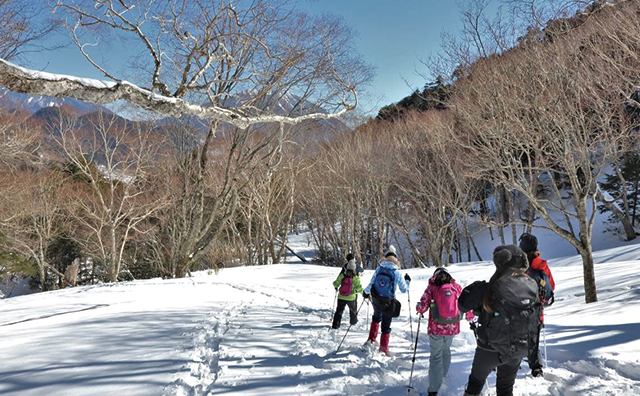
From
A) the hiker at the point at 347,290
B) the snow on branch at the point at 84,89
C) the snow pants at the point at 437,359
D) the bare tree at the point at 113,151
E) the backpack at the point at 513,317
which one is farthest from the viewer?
the bare tree at the point at 113,151

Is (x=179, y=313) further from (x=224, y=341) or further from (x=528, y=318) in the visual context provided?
(x=528, y=318)

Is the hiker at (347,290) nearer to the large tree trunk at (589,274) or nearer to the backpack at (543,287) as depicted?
the backpack at (543,287)

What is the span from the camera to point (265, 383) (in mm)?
3383

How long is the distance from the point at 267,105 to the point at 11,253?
1961 centimetres

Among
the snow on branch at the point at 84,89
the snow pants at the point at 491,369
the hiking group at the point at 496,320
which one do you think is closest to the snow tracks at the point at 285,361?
the hiking group at the point at 496,320

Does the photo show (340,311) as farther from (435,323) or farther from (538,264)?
(538,264)

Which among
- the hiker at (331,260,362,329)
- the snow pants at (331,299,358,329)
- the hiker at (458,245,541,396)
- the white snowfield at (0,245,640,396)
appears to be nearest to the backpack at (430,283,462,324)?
the hiker at (458,245,541,396)

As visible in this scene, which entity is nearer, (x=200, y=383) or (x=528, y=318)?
(x=528, y=318)

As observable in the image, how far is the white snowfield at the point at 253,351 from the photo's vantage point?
10.9ft

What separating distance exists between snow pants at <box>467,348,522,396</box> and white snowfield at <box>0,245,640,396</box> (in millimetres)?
587

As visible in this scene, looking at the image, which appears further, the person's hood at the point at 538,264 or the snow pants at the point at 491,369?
the person's hood at the point at 538,264

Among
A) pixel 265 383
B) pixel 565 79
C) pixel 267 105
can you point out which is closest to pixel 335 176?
pixel 267 105

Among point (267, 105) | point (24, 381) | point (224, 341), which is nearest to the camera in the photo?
point (24, 381)

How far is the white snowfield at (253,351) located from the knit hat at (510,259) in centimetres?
146
